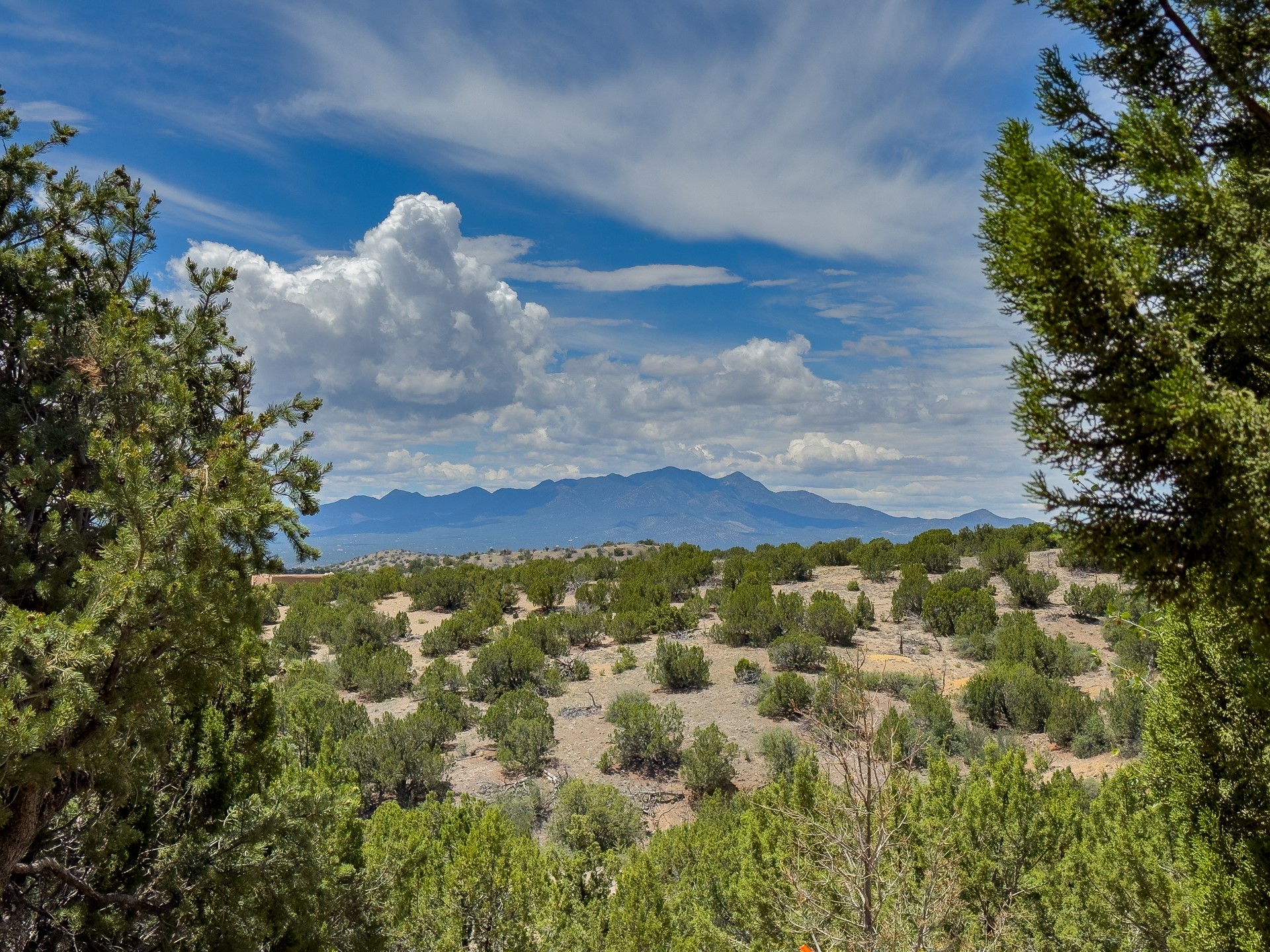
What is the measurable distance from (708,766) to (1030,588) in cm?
1576

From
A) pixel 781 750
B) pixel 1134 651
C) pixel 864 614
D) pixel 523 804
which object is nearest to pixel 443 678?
pixel 523 804

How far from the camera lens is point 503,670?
61.4ft

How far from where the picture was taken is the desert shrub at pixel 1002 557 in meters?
26.3

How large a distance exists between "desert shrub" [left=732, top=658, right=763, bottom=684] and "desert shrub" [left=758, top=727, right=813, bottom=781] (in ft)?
11.6

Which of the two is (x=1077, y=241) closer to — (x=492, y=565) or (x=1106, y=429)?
(x=1106, y=429)

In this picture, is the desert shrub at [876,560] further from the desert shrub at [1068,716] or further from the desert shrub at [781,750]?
the desert shrub at [781,750]

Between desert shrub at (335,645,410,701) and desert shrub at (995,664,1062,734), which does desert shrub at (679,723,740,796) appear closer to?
desert shrub at (995,664,1062,734)

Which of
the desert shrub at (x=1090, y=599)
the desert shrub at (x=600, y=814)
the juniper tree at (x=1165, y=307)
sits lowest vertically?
the desert shrub at (x=600, y=814)

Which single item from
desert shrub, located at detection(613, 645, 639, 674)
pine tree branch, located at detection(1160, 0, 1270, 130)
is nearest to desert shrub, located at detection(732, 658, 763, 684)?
desert shrub, located at detection(613, 645, 639, 674)

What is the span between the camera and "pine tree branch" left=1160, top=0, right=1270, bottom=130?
8.10ft

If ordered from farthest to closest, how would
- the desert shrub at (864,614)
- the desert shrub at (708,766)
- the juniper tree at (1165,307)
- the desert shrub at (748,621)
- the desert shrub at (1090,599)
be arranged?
the desert shrub at (864,614), the desert shrub at (748,621), the desert shrub at (1090,599), the desert shrub at (708,766), the juniper tree at (1165,307)

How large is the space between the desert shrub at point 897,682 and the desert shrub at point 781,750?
3.03m

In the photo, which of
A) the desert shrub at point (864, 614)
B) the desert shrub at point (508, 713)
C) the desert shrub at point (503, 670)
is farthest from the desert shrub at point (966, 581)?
the desert shrub at point (508, 713)

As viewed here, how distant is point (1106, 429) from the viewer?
2.29 m
